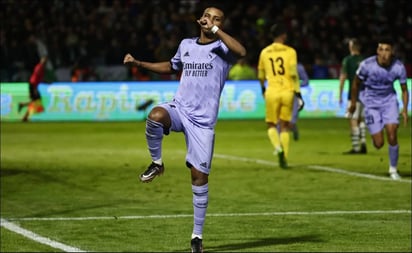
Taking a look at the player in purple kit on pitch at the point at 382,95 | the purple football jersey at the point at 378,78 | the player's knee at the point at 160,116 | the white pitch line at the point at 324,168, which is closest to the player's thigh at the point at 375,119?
the player in purple kit on pitch at the point at 382,95

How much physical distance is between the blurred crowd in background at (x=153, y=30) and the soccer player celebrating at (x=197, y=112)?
25.4 m

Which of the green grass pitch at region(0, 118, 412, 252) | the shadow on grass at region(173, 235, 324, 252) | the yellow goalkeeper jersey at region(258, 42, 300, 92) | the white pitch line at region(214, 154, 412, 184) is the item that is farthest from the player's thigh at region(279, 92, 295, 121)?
the shadow on grass at region(173, 235, 324, 252)

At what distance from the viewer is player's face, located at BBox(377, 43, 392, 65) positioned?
59.3ft

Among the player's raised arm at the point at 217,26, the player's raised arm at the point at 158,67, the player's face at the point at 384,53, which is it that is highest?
the player's raised arm at the point at 217,26

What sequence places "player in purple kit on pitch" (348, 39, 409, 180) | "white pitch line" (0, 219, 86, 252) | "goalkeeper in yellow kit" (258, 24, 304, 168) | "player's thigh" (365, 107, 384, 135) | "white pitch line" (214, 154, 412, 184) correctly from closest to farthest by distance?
1. "white pitch line" (0, 219, 86, 252)
2. "player in purple kit on pitch" (348, 39, 409, 180)
3. "player's thigh" (365, 107, 384, 135)
4. "white pitch line" (214, 154, 412, 184)
5. "goalkeeper in yellow kit" (258, 24, 304, 168)

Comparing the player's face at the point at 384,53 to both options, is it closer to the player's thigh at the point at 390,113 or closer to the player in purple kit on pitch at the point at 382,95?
the player in purple kit on pitch at the point at 382,95

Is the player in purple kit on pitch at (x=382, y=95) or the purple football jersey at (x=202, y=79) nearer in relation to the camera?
the purple football jersey at (x=202, y=79)

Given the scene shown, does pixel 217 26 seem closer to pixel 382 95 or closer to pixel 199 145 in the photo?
pixel 199 145

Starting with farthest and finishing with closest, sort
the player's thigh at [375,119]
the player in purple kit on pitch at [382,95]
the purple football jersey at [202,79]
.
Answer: the player's thigh at [375,119], the player in purple kit on pitch at [382,95], the purple football jersey at [202,79]

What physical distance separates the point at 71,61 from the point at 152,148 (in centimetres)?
2844

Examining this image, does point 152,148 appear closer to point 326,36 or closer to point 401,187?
point 401,187

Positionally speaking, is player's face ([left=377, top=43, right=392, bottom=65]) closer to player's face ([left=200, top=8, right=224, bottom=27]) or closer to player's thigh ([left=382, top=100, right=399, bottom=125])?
player's thigh ([left=382, top=100, right=399, bottom=125])

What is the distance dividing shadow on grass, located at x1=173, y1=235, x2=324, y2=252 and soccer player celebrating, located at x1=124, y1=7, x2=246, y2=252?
4.67ft

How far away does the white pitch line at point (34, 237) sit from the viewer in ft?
39.6
